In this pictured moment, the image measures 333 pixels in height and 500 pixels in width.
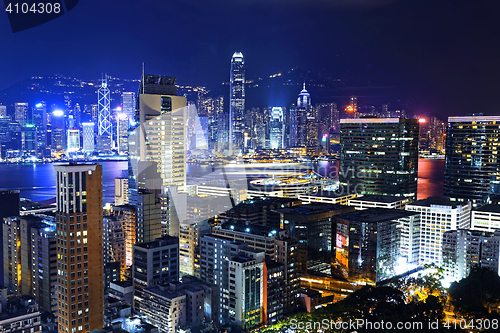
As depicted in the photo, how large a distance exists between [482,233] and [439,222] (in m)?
1.91

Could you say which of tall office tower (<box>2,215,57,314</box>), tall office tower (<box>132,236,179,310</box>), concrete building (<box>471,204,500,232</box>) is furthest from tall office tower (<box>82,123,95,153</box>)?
concrete building (<box>471,204,500,232</box>)

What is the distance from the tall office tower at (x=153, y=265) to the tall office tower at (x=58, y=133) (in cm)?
2594

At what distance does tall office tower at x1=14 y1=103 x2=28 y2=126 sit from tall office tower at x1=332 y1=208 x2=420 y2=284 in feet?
81.7

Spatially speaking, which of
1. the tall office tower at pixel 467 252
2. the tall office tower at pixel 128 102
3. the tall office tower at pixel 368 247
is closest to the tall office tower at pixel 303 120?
the tall office tower at pixel 128 102

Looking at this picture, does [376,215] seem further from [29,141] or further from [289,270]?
[29,141]

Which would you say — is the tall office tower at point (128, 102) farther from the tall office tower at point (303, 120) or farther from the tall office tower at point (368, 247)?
the tall office tower at point (368, 247)

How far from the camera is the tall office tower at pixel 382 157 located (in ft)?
50.7

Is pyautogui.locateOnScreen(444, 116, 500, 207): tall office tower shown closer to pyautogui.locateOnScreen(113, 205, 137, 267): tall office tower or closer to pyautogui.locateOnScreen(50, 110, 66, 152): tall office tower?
pyautogui.locateOnScreen(113, 205, 137, 267): tall office tower

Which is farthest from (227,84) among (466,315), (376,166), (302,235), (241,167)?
(466,315)

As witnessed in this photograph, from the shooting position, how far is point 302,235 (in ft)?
35.2

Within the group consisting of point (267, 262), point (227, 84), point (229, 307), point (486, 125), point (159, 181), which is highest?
point (227, 84)

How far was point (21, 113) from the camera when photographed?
29.2m

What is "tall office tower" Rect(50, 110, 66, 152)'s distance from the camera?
3190 cm

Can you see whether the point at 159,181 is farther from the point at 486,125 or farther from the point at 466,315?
the point at 486,125
